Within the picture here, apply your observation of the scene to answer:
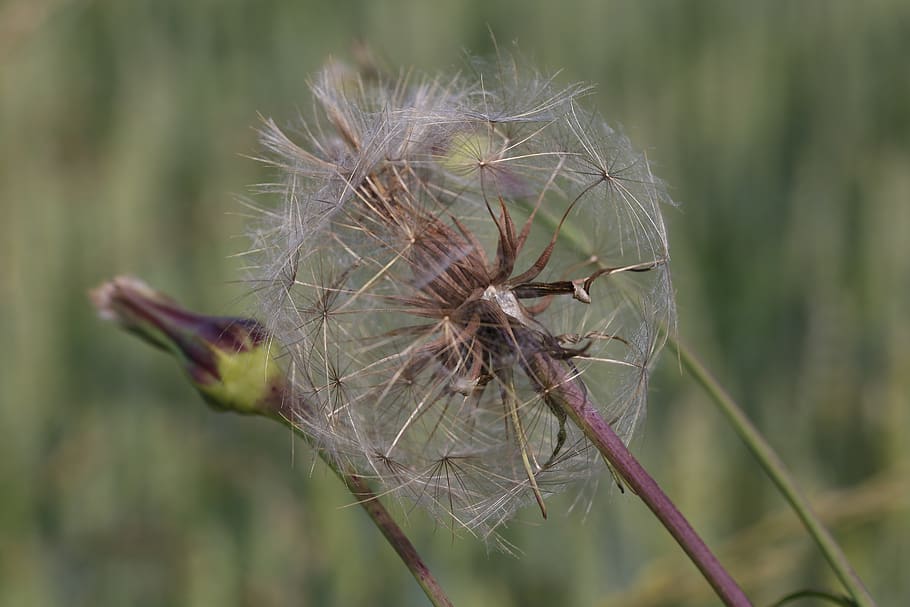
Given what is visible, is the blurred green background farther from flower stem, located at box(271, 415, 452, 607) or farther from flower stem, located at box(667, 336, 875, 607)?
flower stem, located at box(271, 415, 452, 607)

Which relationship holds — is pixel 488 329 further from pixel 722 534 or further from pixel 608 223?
pixel 722 534

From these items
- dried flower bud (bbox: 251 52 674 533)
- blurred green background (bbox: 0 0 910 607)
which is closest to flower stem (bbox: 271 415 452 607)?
dried flower bud (bbox: 251 52 674 533)

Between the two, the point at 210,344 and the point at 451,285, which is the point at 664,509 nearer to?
the point at 451,285

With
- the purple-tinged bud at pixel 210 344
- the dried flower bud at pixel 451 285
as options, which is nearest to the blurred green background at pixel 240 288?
the dried flower bud at pixel 451 285

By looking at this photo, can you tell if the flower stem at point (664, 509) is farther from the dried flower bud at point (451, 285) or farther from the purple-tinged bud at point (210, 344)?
the purple-tinged bud at point (210, 344)

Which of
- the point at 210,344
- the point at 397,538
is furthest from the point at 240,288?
the point at 397,538

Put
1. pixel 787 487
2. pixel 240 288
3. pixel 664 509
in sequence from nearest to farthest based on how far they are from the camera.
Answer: pixel 664 509 → pixel 787 487 → pixel 240 288

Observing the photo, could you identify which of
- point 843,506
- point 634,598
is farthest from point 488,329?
point 843,506
